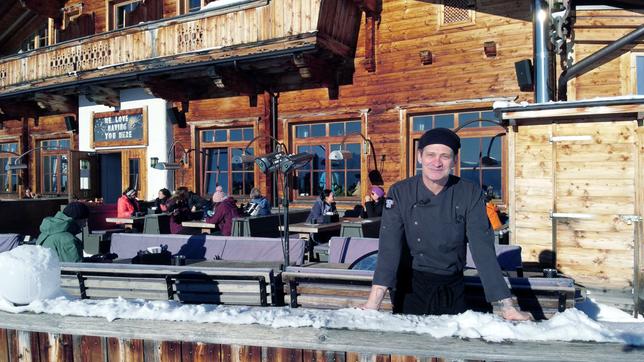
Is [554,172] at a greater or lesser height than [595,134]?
lesser

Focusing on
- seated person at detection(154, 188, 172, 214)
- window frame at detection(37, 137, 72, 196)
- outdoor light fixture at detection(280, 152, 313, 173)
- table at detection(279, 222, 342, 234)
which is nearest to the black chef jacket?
outdoor light fixture at detection(280, 152, 313, 173)

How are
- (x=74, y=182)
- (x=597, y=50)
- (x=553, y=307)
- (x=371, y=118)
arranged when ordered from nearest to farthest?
(x=553, y=307), (x=597, y=50), (x=371, y=118), (x=74, y=182)

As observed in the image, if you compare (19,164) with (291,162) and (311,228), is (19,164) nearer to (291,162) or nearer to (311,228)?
(311,228)

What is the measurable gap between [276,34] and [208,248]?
20.3 ft

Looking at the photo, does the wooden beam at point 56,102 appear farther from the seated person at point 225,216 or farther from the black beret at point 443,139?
the black beret at point 443,139

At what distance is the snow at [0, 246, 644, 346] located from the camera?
219 cm

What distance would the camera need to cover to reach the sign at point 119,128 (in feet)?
51.0

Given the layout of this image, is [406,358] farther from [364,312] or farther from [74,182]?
[74,182]

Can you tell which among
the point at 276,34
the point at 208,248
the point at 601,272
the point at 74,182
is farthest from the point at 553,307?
the point at 74,182

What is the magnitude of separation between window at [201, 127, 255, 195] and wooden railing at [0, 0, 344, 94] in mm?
2643

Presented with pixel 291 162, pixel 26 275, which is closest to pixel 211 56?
pixel 291 162

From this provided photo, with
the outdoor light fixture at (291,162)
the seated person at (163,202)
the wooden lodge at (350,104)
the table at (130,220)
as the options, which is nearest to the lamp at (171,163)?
the wooden lodge at (350,104)

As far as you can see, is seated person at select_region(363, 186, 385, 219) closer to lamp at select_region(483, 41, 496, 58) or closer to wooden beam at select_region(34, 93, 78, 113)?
lamp at select_region(483, 41, 496, 58)

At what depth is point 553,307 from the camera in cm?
400
